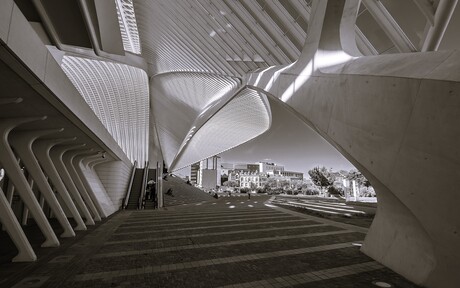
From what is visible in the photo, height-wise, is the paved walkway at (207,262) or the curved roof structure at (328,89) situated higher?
the curved roof structure at (328,89)

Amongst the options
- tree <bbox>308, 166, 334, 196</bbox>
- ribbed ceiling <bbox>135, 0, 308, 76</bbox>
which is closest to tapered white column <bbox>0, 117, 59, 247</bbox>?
ribbed ceiling <bbox>135, 0, 308, 76</bbox>

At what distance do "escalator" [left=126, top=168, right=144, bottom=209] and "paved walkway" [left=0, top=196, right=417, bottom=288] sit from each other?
9.43m

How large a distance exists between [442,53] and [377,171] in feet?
6.62

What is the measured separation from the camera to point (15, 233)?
496 cm

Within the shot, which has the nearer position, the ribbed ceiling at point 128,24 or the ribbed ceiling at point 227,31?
the ribbed ceiling at point 227,31

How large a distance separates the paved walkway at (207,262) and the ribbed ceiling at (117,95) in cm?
2022

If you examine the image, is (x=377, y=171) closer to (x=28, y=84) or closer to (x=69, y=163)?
(x=28, y=84)

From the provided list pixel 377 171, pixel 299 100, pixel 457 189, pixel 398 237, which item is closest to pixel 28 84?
pixel 299 100

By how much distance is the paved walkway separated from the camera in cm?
408

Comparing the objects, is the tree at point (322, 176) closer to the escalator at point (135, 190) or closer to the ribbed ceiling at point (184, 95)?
the ribbed ceiling at point (184, 95)

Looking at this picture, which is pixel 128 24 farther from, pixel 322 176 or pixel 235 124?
pixel 322 176

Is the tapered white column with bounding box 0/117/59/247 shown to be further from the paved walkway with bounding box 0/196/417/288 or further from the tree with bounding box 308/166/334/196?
the tree with bounding box 308/166/334/196

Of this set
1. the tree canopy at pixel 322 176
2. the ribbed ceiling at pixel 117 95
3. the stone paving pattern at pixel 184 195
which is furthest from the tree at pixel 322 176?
the ribbed ceiling at pixel 117 95

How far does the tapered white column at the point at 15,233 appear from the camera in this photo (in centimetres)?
482
